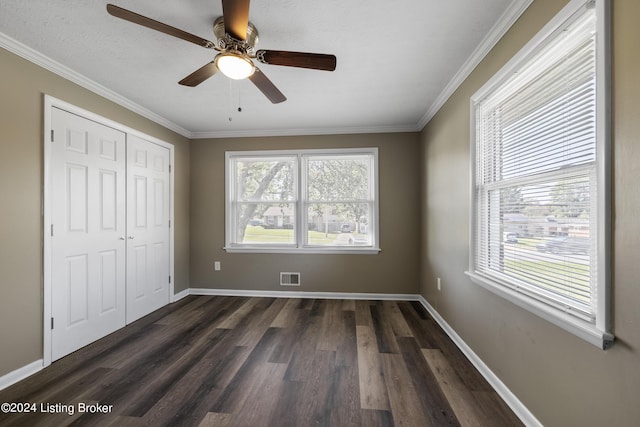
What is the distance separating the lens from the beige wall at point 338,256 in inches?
151

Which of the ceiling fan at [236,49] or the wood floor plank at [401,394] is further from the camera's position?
the wood floor plank at [401,394]

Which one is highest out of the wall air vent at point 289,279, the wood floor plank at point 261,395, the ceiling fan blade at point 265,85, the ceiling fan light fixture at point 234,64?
the ceiling fan blade at point 265,85

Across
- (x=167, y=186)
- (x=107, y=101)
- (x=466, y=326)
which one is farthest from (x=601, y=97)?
(x=167, y=186)

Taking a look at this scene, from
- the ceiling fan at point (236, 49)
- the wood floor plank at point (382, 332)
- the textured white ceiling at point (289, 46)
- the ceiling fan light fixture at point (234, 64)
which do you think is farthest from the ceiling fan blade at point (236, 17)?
the wood floor plank at point (382, 332)

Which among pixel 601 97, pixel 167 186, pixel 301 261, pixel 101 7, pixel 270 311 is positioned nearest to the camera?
pixel 601 97

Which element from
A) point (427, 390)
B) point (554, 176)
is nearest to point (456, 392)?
point (427, 390)

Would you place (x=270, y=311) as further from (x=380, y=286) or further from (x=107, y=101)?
(x=107, y=101)

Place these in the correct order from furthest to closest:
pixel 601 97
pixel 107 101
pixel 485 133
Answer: pixel 107 101 < pixel 485 133 < pixel 601 97

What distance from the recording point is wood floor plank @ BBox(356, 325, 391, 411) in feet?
5.74

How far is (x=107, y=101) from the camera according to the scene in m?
2.75

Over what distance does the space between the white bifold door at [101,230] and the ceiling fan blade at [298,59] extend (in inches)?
77.1

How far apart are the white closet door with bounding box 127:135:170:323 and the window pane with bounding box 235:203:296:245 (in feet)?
3.30

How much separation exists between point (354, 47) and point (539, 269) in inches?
74.9

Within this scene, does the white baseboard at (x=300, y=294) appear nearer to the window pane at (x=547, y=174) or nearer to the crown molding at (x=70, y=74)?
the window pane at (x=547, y=174)
